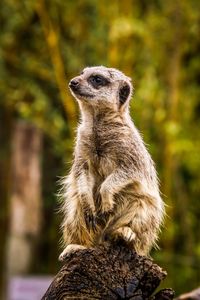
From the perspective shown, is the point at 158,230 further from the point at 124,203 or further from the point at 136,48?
the point at 136,48

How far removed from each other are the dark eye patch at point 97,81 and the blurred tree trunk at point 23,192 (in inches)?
391

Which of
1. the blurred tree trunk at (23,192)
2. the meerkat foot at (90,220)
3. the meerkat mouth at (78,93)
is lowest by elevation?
the meerkat foot at (90,220)

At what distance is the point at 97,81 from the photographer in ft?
27.1

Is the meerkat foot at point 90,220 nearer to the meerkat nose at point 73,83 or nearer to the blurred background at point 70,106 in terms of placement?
the meerkat nose at point 73,83

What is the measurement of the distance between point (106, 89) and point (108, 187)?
1.01m

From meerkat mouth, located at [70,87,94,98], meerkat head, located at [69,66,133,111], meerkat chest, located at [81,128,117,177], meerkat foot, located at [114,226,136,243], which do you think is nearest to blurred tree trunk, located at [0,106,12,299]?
meerkat head, located at [69,66,133,111]

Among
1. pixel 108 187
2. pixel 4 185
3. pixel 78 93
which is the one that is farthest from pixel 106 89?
pixel 4 185

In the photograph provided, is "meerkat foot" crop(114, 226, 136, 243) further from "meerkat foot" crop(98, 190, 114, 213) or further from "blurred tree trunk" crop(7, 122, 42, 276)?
"blurred tree trunk" crop(7, 122, 42, 276)

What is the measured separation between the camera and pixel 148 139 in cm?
2105

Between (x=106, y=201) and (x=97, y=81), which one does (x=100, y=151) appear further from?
(x=97, y=81)

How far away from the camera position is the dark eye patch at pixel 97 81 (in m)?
8.20

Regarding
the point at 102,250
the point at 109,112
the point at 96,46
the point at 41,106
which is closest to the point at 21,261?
the point at 41,106

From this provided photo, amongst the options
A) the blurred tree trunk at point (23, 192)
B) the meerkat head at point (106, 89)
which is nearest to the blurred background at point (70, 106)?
the blurred tree trunk at point (23, 192)

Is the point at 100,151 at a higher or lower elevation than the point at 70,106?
lower
